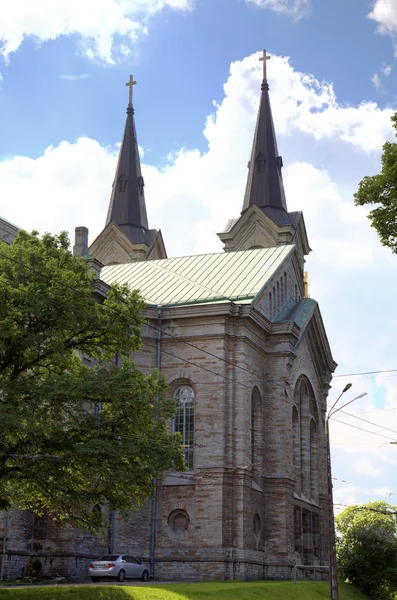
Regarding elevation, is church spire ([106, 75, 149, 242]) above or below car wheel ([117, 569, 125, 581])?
above

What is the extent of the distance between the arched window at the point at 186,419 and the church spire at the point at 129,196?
2699cm

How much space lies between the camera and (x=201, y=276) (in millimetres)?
43125

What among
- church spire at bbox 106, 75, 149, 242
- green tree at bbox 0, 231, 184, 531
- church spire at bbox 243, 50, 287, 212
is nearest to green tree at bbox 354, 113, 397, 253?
green tree at bbox 0, 231, 184, 531

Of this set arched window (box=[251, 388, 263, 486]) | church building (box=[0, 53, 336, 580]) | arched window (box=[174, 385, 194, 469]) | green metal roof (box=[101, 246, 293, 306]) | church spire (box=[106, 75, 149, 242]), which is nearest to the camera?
church building (box=[0, 53, 336, 580])

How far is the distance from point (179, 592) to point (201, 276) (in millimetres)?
20456

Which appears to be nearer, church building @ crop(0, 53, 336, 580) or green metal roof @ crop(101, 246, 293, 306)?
church building @ crop(0, 53, 336, 580)

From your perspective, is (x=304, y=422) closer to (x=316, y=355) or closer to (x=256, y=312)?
(x=316, y=355)

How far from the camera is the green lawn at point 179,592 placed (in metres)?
22.0

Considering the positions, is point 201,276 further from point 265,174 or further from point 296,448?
point 265,174

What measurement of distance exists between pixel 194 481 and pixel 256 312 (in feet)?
27.2

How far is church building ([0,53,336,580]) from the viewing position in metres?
34.7

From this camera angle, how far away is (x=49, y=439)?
70.4 ft

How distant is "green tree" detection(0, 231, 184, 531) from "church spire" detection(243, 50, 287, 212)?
39185 millimetres

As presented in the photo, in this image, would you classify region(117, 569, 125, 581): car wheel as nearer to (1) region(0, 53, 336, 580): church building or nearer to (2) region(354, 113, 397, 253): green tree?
(1) region(0, 53, 336, 580): church building
